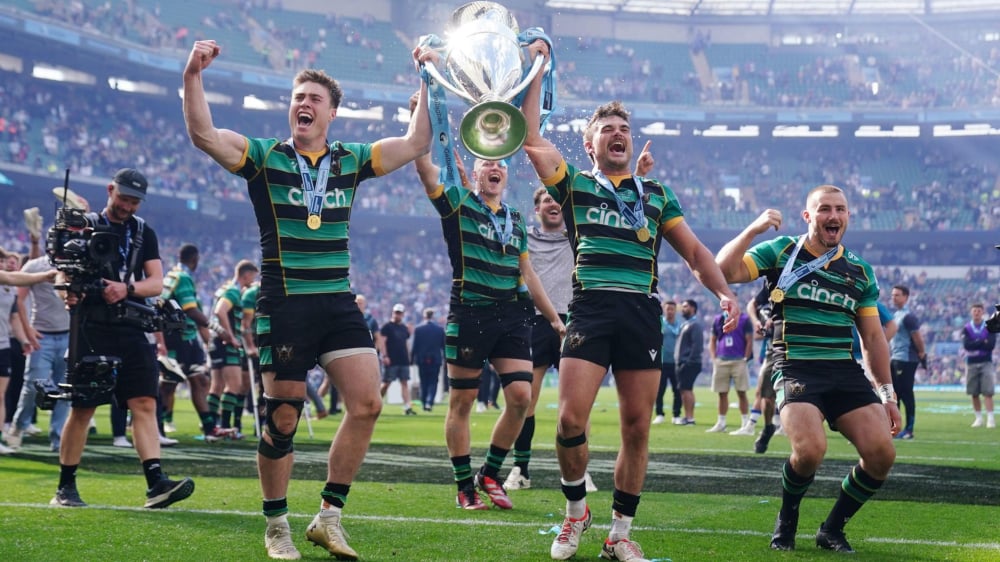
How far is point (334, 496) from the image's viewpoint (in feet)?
17.7

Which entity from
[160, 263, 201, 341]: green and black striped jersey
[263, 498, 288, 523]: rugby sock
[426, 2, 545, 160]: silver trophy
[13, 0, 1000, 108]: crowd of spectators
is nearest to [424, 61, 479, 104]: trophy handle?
[426, 2, 545, 160]: silver trophy

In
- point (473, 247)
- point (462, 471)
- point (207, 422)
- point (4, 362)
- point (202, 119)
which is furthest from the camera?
point (207, 422)

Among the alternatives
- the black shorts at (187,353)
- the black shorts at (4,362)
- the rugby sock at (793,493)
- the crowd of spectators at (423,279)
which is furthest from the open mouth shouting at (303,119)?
the crowd of spectators at (423,279)

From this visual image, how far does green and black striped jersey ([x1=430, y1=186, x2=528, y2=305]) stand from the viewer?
763 cm

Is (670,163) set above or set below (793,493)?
above

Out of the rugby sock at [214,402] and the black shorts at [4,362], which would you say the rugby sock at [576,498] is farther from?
the rugby sock at [214,402]

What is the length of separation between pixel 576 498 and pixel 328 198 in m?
1.95

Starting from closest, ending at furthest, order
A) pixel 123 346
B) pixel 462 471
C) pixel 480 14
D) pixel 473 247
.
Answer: pixel 480 14 → pixel 123 346 → pixel 462 471 → pixel 473 247

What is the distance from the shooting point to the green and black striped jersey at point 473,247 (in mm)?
7633

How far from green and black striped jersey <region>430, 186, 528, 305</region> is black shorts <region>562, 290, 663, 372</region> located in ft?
6.54

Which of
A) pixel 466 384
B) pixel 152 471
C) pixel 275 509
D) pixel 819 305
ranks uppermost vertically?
pixel 819 305

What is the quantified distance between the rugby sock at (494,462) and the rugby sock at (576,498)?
2019mm

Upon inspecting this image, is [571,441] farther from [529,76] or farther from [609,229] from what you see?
[529,76]

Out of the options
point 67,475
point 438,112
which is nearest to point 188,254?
point 67,475
